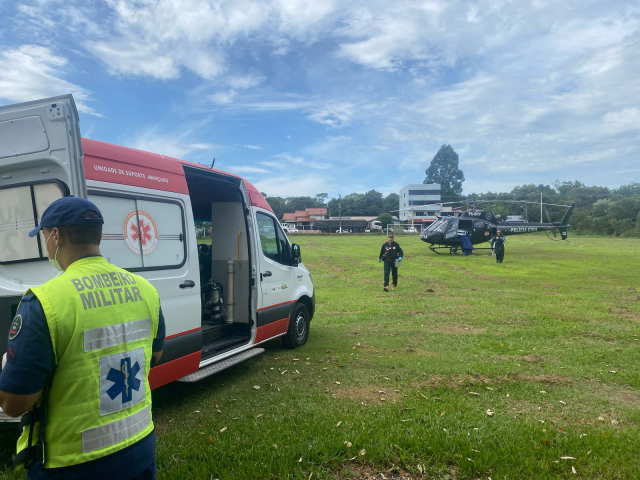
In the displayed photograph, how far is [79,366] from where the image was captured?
1780mm

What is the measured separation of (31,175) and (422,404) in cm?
418

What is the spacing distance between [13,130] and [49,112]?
16.8 inches

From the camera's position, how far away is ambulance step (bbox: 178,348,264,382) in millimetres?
4771

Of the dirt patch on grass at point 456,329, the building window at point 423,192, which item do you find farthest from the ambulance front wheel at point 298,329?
the building window at point 423,192

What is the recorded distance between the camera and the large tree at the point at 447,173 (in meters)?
121

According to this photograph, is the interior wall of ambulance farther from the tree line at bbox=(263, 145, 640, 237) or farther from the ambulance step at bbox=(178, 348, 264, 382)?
the tree line at bbox=(263, 145, 640, 237)

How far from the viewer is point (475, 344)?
733 centimetres

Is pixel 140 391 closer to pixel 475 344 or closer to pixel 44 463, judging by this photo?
pixel 44 463

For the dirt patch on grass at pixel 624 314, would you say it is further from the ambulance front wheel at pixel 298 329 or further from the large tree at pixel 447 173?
the large tree at pixel 447 173

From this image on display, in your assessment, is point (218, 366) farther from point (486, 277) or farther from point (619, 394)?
point (486, 277)

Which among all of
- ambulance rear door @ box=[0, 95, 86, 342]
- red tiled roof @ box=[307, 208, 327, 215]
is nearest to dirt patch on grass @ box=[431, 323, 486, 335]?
ambulance rear door @ box=[0, 95, 86, 342]

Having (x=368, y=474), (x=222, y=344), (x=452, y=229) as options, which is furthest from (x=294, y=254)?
(x=452, y=229)

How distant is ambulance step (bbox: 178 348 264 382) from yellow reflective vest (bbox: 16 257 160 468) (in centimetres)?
286

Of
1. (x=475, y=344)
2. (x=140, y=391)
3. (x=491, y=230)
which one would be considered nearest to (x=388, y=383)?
(x=475, y=344)
